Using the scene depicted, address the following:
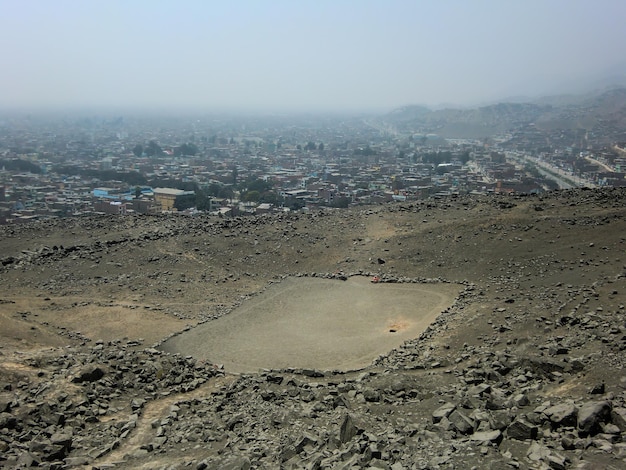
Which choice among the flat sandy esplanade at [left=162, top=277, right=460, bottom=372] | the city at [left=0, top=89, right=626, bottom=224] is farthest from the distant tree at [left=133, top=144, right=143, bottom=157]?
the flat sandy esplanade at [left=162, top=277, right=460, bottom=372]

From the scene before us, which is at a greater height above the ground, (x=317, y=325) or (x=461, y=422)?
(x=461, y=422)

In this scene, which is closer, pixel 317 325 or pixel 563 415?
pixel 563 415

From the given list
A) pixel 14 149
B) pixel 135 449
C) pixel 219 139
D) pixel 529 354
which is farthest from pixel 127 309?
pixel 219 139

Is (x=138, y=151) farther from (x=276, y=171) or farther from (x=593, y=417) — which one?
(x=593, y=417)

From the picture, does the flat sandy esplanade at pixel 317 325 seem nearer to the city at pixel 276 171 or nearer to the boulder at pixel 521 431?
the boulder at pixel 521 431

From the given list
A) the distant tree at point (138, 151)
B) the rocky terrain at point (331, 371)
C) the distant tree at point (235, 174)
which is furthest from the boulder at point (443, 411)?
the distant tree at point (138, 151)

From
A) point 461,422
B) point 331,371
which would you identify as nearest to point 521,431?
point 461,422

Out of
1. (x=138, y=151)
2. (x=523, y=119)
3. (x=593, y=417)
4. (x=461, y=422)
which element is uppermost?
→ (x=523, y=119)
